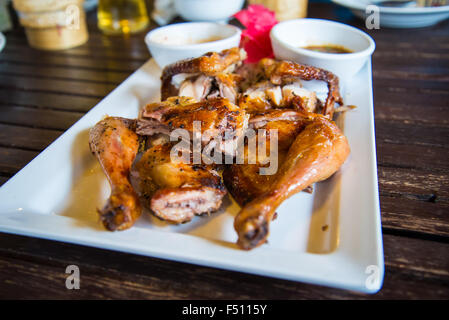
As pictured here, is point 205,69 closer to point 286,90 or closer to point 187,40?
point 286,90

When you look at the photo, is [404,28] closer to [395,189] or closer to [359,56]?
[359,56]

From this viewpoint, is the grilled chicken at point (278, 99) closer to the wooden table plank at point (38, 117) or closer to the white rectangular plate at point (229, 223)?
the white rectangular plate at point (229, 223)

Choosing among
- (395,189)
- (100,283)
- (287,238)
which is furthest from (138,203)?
(395,189)

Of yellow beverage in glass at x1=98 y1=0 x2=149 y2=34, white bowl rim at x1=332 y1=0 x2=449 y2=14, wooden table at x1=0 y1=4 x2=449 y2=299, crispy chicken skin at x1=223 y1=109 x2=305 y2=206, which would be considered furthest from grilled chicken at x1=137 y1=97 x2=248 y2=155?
white bowl rim at x1=332 y1=0 x2=449 y2=14

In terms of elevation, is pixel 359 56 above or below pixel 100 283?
above

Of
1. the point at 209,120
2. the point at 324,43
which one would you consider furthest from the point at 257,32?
the point at 209,120
